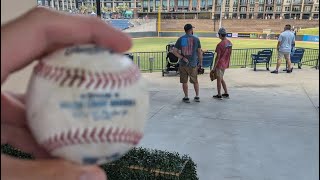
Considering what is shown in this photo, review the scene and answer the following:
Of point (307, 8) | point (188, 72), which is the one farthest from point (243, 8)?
point (188, 72)

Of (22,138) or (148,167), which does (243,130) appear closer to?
(148,167)

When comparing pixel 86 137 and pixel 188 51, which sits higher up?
pixel 86 137

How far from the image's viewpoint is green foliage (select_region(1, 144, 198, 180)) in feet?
12.5

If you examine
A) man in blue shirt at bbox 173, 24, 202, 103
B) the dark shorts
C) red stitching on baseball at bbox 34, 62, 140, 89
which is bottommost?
the dark shorts

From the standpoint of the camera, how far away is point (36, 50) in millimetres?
1115

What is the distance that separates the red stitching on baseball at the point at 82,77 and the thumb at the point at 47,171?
1.07ft

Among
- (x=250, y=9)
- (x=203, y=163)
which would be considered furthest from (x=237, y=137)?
(x=250, y=9)

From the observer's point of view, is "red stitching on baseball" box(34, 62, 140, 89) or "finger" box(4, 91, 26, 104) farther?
"finger" box(4, 91, 26, 104)

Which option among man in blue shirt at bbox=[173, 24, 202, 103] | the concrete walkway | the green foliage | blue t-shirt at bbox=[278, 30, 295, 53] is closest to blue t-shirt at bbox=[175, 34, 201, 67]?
man in blue shirt at bbox=[173, 24, 202, 103]

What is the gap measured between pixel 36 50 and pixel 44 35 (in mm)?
56

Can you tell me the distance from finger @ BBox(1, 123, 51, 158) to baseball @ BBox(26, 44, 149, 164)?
6.5 inches


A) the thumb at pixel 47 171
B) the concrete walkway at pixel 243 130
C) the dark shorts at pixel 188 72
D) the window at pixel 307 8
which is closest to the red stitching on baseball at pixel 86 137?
the thumb at pixel 47 171

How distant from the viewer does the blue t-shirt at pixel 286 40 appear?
11009 mm

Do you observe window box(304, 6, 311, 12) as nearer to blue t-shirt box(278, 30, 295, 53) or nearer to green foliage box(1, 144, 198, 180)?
blue t-shirt box(278, 30, 295, 53)
